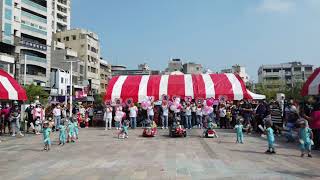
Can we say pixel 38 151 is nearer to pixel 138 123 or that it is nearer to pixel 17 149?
pixel 17 149

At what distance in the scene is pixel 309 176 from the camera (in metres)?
10.1

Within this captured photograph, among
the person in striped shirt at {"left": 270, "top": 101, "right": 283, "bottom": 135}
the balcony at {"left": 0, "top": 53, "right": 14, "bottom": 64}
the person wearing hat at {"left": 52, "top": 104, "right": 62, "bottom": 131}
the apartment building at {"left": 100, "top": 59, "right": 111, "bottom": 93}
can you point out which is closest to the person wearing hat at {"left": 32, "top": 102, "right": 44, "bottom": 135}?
the person wearing hat at {"left": 52, "top": 104, "right": 62, "bottom": 131}

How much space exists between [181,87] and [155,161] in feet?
51.9

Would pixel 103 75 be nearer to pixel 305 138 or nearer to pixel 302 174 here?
pixel 305 138

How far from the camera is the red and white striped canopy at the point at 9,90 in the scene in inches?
833

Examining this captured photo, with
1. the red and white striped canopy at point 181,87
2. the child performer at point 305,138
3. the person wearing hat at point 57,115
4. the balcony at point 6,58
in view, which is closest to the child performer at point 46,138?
the person wearing hat at point 57,115

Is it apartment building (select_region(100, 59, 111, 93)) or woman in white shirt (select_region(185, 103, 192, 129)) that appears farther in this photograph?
apartment building (select_region(100, 59, 111, 93))

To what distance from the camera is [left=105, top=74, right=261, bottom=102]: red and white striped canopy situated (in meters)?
27.6

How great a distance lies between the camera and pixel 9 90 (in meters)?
21.7

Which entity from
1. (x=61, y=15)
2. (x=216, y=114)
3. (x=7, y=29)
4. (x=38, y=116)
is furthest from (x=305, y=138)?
(x=61, y=15)

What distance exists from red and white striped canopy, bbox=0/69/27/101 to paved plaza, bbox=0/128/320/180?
352 centimetres

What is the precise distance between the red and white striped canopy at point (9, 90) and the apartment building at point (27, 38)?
1374 inches

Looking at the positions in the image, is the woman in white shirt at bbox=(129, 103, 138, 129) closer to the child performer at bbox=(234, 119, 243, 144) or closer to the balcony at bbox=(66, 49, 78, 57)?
the child performer at bbox=(234, 119, 243, 144)

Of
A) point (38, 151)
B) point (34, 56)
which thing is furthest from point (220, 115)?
point (34, 56)
